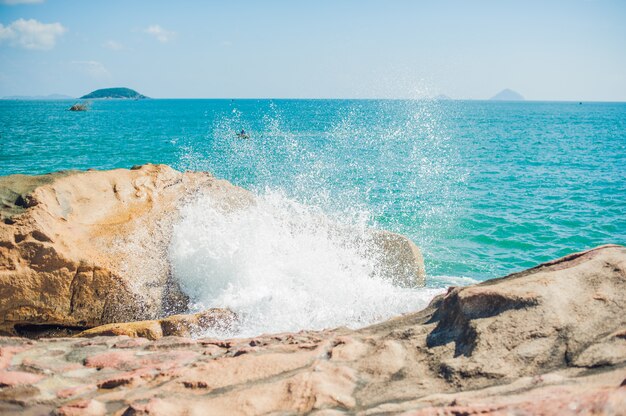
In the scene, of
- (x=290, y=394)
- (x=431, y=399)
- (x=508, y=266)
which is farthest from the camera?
(x=508, y=266)

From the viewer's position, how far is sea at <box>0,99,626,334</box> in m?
7.68

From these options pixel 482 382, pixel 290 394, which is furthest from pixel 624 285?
pixel 290 394

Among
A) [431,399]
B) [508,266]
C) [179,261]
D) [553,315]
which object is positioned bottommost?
[508,266]

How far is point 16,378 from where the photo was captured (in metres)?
3.29

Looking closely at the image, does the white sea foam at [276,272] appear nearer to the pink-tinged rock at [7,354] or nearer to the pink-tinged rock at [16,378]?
the pink-tinged rock at [7,354]

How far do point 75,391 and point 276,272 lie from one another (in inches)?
193

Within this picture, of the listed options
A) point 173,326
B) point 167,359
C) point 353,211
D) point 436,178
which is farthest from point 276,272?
point 436,178

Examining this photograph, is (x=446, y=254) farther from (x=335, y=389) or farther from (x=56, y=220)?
(x=335, y=389)

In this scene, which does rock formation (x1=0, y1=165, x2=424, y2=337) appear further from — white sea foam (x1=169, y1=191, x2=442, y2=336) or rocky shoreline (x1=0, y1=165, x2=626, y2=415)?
rocky shoreline (x1=0, y1=165, x2=626, y2=415)

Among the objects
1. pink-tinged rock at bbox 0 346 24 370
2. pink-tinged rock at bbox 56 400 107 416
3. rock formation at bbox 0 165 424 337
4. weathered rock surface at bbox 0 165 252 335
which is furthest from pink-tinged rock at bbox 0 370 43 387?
weathered rock surface at bbox 0 165 252 335

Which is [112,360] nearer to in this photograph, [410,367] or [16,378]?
[16,378]

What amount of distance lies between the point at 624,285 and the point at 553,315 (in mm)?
641

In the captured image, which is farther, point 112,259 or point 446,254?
point 446,254

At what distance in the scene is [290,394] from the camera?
291cm
